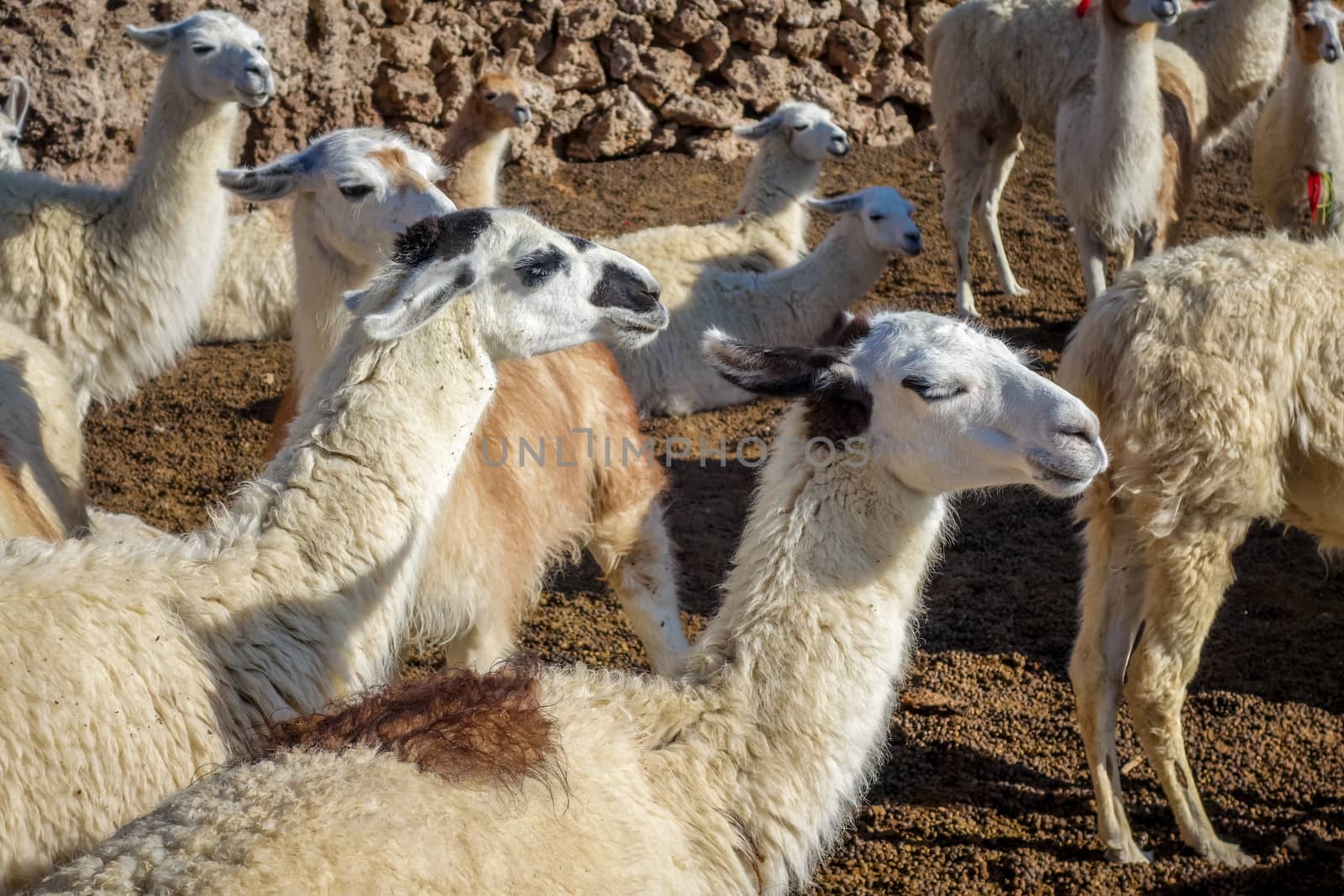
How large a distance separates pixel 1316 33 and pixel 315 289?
6.12 m

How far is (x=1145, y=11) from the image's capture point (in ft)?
24.6

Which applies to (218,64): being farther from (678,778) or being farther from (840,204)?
(678,778)

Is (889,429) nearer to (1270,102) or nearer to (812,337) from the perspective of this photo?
(812,337)

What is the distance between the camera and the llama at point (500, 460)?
4.08 meters

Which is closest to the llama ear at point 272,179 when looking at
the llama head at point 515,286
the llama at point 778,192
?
the llama head at point 515,286

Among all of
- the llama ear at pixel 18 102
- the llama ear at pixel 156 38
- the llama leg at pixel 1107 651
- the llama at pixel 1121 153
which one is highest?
the llama ear at pixel 156 38

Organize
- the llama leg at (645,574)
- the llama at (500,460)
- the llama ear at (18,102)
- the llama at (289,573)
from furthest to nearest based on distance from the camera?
1. the llama ear at (18,102)
2. the llama leg at (645,574)
3. the llama at (500,460)
4. the llama at (289,573)

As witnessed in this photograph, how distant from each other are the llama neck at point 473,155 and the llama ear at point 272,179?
3455 millimetres

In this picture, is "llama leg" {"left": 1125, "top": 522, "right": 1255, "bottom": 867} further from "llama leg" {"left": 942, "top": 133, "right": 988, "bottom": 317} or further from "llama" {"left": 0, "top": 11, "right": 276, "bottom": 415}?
"llama leg" {"left": 942, "top": 133, "right": 988, "bottom": 317}

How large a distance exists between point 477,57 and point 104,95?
Answer: 123 inches

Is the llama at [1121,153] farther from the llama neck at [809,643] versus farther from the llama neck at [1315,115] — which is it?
the llama neck at [809,643]

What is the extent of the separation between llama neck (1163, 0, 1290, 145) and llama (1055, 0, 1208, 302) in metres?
2.17

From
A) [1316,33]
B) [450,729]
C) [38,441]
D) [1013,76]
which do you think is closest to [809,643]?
[450,729]

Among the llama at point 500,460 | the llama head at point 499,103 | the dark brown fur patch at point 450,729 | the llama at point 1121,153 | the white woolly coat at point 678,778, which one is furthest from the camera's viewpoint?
the llama head at point 499,103
